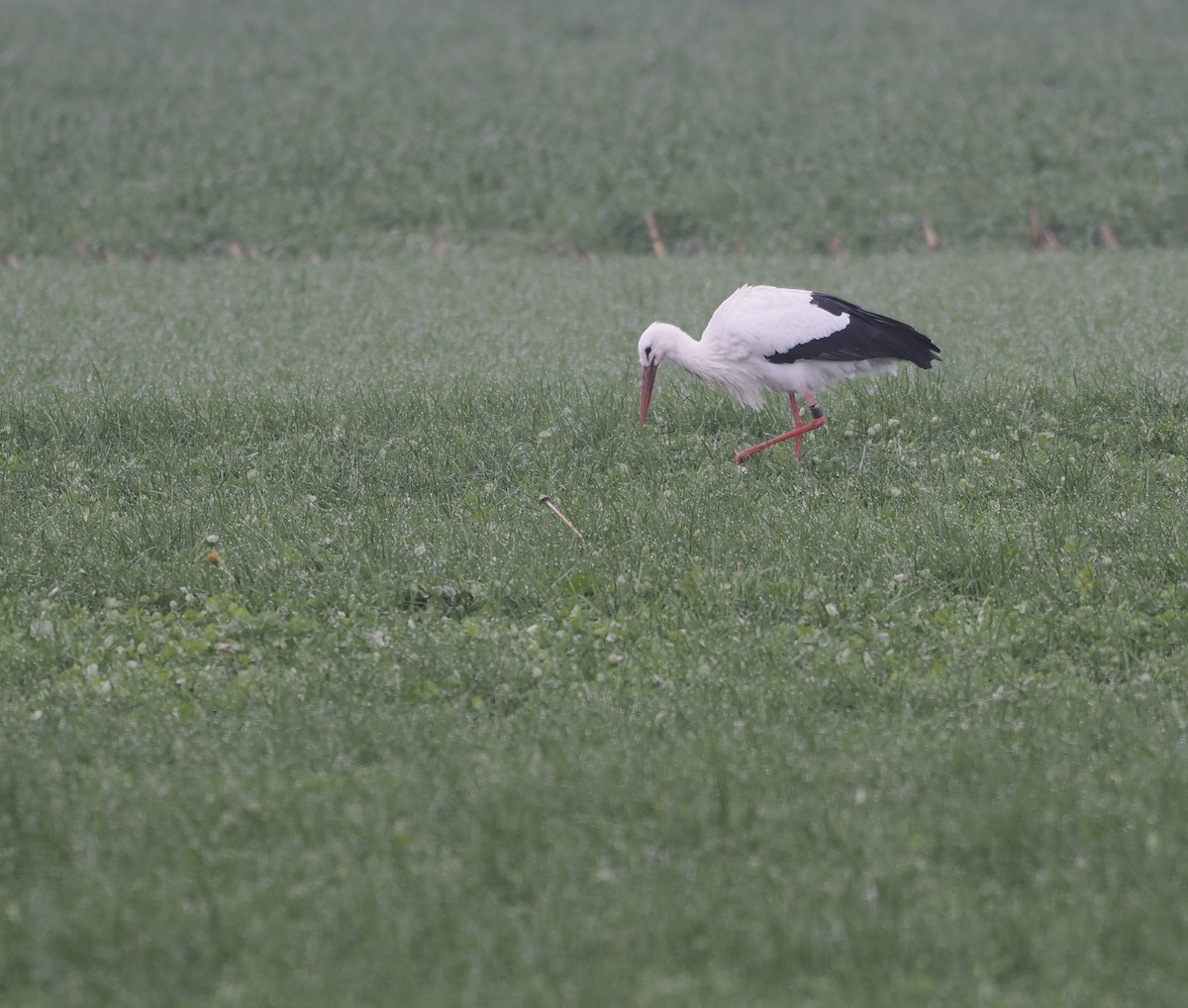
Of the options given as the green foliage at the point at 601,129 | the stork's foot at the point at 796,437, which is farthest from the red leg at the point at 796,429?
the green foliage at the point at 601,129

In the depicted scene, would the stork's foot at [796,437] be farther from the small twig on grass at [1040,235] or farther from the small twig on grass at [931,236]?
the small twig on grass at [1040,235]

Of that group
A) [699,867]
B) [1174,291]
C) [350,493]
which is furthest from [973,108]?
[699,867]

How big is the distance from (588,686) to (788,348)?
3906 mm

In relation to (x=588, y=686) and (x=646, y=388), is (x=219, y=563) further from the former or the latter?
(x=646, y=388)

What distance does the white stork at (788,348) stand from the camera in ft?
29.5

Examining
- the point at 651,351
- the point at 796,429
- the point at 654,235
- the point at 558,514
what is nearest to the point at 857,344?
the point at 796,429

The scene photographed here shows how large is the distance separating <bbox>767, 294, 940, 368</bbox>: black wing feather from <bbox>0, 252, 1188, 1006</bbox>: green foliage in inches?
19.3

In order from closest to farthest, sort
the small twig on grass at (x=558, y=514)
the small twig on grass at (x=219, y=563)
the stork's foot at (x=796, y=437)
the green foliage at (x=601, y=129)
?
the small twig on grass at (x=219, y=563)
the small twig on grass at (x=558, y=514)
the stork's foot at (x=796, y=437)
the green foliage at (x=601, y=129)

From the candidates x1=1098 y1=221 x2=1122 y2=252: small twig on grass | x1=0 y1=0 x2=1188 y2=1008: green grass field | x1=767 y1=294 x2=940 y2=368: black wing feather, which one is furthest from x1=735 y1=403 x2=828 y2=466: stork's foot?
x1=1098 y1=221 x2=1122 y2=252: small twig on grass

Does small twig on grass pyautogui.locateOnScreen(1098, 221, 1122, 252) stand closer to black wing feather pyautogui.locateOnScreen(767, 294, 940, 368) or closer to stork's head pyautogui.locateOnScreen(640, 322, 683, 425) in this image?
black wing feather pyautogui.locateOnScreen(767, 294, 940, 368)

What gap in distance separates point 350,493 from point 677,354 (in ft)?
7.82

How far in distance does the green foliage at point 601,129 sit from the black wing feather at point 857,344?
1234 centimetres

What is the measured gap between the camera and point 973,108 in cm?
2656

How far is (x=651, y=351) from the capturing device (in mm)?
9320
